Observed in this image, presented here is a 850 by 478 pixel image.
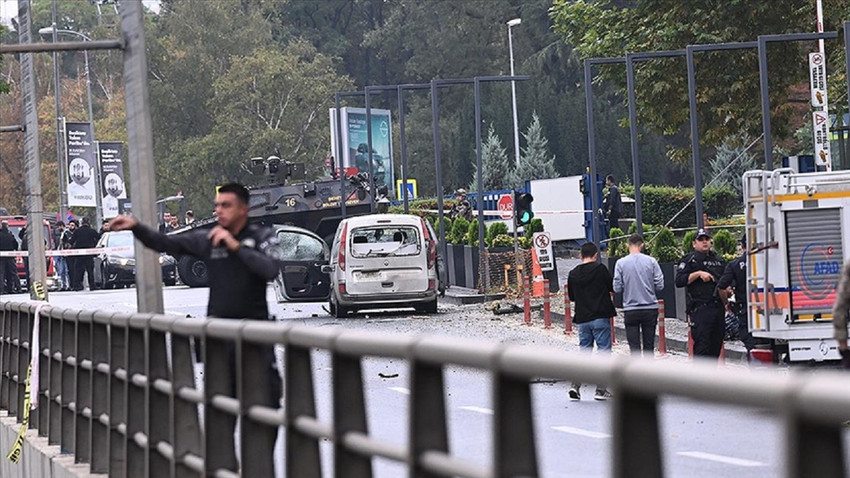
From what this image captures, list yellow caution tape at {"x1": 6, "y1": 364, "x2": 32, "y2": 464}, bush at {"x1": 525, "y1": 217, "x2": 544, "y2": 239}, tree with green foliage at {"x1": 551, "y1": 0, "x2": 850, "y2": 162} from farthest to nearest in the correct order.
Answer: bush at {"x1": 525, "y1": 217, "x2": 544, "y2": 239}, tree with green foliage at {"x1": 551, "y1": 0, "x2": 850, "y2": 162}, yellow caution tape at {"x1": 6, "y1": 364, "x2": 32, "y2": 464}

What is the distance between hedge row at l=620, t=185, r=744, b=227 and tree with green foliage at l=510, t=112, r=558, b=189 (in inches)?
694

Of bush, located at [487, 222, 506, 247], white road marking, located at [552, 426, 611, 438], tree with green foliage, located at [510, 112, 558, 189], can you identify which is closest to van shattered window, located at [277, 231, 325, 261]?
bush, located at [487, 222, 506, 247]

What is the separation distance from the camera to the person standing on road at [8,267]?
163ft

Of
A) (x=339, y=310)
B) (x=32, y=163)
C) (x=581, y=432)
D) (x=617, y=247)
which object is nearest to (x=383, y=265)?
(x=339, y=310)

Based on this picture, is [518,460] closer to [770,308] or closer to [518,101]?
[770,308]

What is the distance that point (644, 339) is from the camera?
20.5 meters

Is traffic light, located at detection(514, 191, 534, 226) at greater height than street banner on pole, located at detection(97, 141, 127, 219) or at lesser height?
lesser

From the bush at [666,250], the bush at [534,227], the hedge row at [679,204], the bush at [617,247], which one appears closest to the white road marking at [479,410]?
the bush at [666,250]

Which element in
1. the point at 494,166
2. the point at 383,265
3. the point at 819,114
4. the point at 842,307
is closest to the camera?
the point at 842,307

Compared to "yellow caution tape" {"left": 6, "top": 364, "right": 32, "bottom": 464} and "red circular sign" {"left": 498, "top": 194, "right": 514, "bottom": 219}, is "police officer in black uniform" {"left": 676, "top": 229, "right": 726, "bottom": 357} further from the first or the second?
"red circular sign" {"left": 498, "top": 194, "right": 514, "bottom": 219}

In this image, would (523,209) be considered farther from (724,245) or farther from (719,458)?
(719,458)

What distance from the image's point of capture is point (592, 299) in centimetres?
1953

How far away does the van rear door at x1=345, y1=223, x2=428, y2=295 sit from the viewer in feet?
111

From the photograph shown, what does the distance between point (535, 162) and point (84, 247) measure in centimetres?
3418
